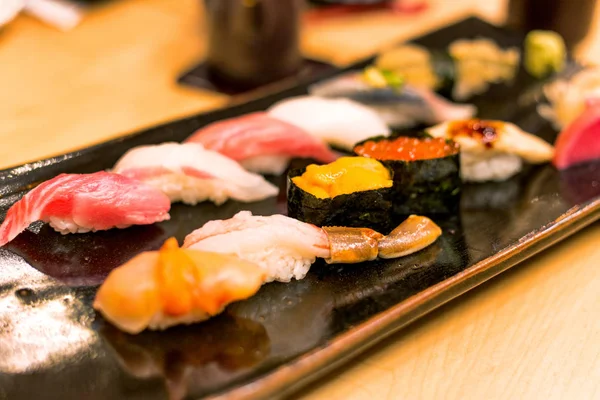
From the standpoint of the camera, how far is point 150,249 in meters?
2.07

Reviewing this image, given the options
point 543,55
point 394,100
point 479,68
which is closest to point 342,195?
point 394,100

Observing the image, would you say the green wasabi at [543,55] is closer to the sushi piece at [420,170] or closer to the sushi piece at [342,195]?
the sushi piece at [420,170]

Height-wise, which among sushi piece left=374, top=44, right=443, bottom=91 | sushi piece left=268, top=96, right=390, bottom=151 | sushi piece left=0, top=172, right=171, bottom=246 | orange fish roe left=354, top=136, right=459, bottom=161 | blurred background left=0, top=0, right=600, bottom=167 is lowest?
blurred background left=0, top=0, right=600, bottom=167

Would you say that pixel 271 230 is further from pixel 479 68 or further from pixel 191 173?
pixel 479 68

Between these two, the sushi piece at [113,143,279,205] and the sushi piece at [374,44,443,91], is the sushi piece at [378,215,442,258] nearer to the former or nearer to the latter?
the sushi piece at [113,143,279,205]

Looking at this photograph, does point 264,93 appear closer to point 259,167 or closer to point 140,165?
point 259,167

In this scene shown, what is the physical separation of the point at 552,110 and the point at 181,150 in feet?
5.41

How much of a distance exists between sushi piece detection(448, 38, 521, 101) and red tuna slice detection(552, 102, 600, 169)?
63 cm

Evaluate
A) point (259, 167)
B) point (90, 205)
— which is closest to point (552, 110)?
point (259, 167)

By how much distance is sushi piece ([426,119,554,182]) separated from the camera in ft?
8.23

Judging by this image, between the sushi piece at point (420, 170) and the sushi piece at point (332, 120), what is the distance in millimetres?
307

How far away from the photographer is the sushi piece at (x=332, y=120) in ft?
8.68

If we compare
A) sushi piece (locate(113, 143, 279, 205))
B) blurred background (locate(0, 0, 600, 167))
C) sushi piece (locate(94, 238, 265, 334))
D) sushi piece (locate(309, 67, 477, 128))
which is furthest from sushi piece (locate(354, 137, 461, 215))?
blurred background (locate(0, 0, 600, 167))

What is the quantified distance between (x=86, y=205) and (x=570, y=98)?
1.97 m
